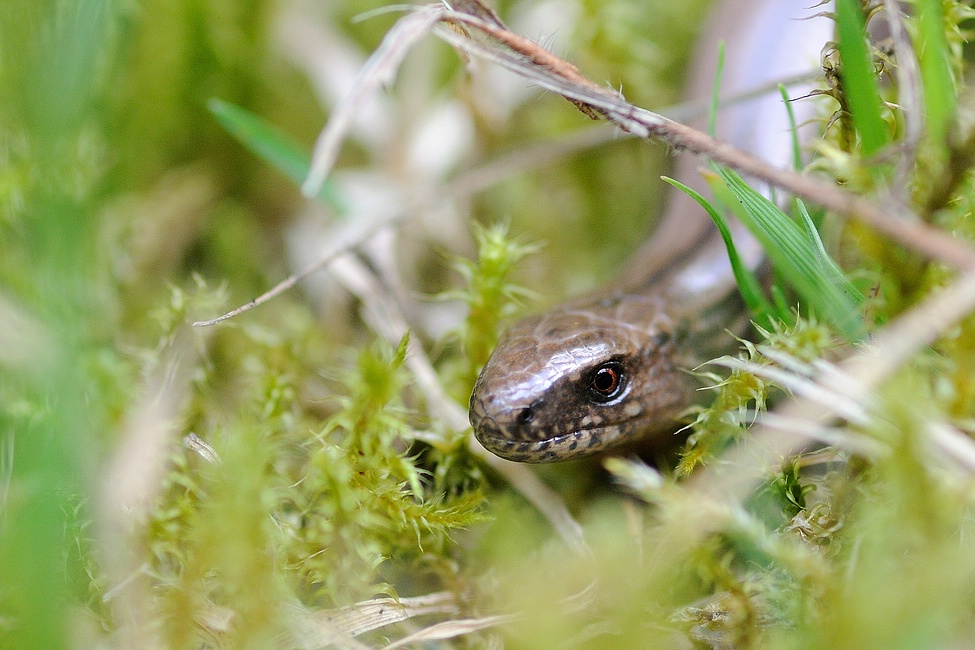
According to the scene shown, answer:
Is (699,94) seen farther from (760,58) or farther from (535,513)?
(535,513)

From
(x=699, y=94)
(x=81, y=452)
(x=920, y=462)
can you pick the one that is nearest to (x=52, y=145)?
(x=81, y=452)

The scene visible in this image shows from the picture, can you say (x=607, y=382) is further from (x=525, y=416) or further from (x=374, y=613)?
(x=374, y=613)

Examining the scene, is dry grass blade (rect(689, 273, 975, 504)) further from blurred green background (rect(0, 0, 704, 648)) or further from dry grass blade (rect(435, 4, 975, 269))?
blurred green background (rect(0, 0, 704, 648))

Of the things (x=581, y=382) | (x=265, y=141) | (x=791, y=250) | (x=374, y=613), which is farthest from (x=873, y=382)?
(x=265, y=141)

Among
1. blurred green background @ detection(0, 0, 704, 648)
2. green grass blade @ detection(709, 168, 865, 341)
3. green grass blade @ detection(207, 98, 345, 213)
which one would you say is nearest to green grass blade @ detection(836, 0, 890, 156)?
green grass blade @ detection(709, 168, 865, 341)

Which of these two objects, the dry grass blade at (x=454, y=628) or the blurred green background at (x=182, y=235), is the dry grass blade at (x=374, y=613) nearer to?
the dry grass blade at (x=454, y=628)

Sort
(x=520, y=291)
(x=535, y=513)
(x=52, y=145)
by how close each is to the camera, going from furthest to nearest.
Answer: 1. (x=520, y=291)
2. (x=535, y=513)
3. (x=52, y=145)
